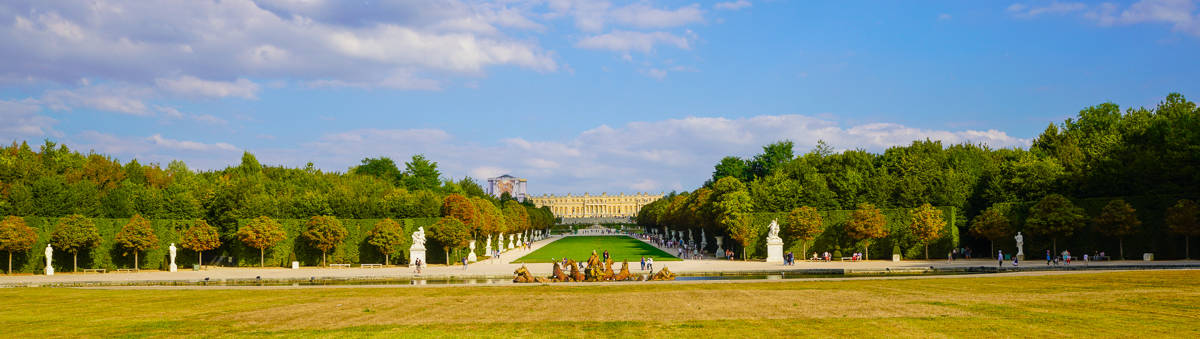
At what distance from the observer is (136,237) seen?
45.2m

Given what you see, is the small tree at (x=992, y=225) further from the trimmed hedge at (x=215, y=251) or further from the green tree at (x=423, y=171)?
the green tree at (x=423, y=171)

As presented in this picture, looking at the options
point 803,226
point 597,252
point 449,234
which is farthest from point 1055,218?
point 449,234

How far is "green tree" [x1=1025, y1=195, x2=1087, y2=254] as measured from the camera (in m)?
46.3

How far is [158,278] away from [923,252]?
42.9 m

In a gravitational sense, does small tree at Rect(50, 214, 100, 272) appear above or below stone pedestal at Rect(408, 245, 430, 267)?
above

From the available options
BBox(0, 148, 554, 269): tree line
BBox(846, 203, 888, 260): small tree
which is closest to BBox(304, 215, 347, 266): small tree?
BBox(0, 148, 554, 269): tree line

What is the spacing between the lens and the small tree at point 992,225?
48.5 metres

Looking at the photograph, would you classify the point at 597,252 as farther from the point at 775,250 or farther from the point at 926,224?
the point at 926,224

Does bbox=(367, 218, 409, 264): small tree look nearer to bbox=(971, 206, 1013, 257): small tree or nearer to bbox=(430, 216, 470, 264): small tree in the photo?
bbox=(430, 216, 470, 264): small tree

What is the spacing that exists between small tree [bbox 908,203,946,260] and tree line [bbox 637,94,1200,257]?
0.28 ft

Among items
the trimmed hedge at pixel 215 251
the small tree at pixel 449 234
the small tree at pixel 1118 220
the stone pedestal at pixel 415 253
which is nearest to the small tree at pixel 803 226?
the small tree at pixel 1118 220

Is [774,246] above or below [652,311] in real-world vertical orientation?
above

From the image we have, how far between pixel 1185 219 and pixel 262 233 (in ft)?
167

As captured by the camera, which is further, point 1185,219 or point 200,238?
point 200,238
